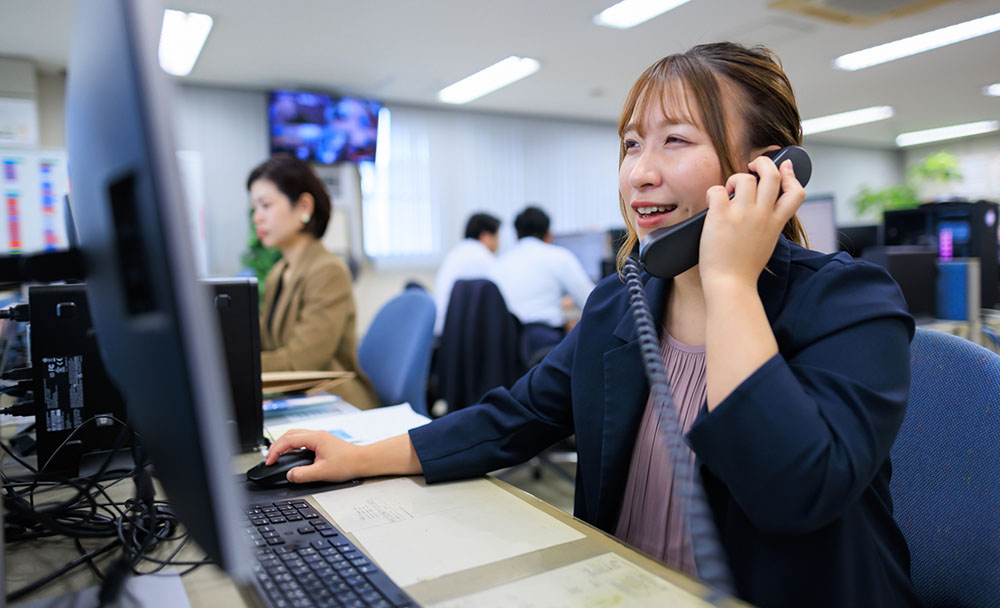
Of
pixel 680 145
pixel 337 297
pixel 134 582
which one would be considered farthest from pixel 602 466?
pixel 337 297

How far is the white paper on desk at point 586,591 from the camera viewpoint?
58cm

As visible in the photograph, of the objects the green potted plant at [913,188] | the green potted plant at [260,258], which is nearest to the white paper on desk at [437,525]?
the green potted plant at [260,258]

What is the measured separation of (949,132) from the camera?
8.99 meters

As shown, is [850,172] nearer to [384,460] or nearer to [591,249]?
[591,249]

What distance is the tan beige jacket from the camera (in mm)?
1991

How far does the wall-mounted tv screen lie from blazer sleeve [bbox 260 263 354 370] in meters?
3.68

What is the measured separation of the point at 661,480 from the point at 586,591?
315 millimetres

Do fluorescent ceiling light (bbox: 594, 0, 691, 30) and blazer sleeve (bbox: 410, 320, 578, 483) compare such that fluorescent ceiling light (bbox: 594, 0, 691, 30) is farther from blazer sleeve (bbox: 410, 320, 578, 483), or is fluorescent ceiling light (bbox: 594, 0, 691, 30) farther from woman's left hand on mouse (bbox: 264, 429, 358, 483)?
woman's left hand on mouse (bbox: 264, 429, 358, 483)

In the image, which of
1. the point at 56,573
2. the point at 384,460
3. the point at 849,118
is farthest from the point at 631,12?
the point at 849,118

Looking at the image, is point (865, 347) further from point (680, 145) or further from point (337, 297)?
point (337, 297)

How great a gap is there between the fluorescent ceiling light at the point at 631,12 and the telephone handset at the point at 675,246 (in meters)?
3.62

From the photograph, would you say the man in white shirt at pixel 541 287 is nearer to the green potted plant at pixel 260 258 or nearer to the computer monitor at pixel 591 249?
the computer monitor at pixel 591 249

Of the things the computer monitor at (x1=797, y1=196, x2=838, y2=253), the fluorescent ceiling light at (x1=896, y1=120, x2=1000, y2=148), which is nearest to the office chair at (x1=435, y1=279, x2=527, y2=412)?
the computer monitor at (x1=797, y1=196, x2=838, y2=253)

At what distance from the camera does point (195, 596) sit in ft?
2.06
